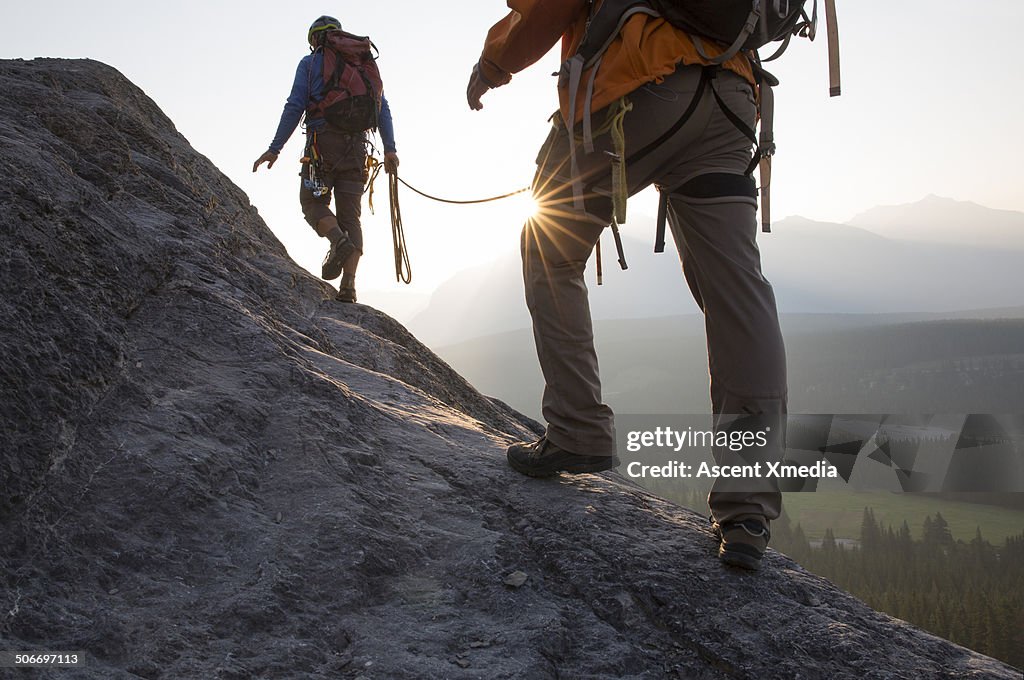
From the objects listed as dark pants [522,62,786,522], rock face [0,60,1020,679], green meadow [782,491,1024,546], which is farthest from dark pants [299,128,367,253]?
green meadow [782,491,1024,546]

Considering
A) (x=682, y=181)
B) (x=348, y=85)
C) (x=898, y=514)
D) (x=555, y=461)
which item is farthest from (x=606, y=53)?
(x=898, y=514)

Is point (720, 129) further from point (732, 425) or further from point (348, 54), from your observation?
point (348, 54)

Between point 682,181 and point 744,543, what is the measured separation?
5.82 ft

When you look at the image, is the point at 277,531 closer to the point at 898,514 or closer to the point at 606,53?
the point at 606,53

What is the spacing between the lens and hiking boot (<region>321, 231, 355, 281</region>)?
9312 mm

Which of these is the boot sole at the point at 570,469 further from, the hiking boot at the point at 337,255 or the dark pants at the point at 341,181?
the dark pants at the point at 341,181

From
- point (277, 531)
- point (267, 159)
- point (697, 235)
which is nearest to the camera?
point (277, 531)

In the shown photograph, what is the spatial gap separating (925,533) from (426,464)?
494 ft

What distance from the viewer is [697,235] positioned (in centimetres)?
363

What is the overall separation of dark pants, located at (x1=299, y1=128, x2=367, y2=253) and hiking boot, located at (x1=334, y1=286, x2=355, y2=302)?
0.81 m

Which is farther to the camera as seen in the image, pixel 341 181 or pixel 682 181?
pixel 341 181

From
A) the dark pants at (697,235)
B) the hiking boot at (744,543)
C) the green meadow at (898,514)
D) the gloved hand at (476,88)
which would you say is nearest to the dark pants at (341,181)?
the gloved hand at (476,88)

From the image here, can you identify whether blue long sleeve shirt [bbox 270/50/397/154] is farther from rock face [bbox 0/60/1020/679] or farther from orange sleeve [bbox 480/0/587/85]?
orange sleeve [bbox 480/0/587/85]

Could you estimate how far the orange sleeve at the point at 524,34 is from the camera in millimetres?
3650
